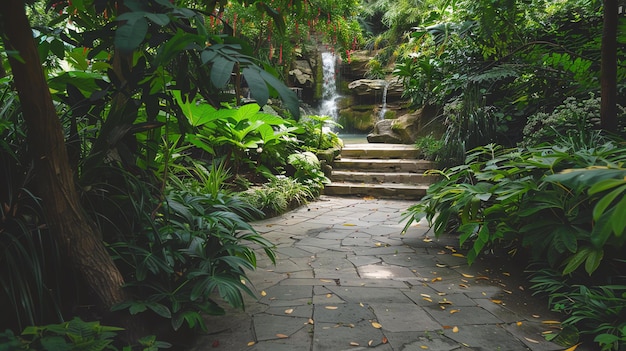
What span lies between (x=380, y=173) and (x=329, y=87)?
759cm

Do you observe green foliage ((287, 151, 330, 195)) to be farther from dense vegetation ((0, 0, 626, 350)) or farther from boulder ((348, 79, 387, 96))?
boulder ((348, 79, 387, 96))

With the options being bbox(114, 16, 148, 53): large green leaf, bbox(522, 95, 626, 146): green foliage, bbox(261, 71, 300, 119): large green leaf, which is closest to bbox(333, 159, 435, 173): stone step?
bbox(522, 95, 626, 146): green foliage

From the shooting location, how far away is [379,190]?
623cm

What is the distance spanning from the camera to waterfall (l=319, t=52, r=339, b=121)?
43.1 feet

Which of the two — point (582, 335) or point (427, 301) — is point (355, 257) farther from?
point (582, 335)

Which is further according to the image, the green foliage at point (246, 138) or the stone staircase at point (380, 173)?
the stone staircase at point (380, 173)

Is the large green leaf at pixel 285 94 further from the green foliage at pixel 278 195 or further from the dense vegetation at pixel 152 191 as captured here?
the green foliage at pixel 278 195

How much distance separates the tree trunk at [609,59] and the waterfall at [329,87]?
33.5 ft

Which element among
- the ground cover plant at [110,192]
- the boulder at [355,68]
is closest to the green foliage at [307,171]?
the ground cover plant at [110,192]

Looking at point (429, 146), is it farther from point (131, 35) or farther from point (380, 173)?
point (131, 35)

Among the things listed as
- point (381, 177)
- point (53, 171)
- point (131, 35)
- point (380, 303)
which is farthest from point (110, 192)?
point (381, 177)

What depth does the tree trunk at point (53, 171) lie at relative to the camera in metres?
1.21

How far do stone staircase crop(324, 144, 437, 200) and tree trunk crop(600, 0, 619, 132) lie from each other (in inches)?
129

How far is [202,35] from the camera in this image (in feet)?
3.15
